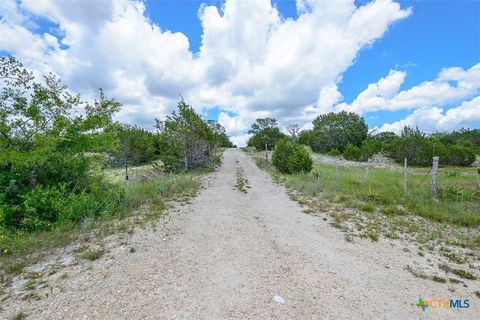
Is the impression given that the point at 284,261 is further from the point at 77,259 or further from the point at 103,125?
the point at 103,125

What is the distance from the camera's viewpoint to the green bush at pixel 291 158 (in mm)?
15453

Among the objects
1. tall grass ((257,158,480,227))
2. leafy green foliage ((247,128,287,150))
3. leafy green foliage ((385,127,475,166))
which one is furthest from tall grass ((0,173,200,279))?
leafy green foliage ((247,128,287,150))

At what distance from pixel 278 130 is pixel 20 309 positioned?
46935mm

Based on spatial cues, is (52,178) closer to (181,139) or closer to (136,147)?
(181,139)

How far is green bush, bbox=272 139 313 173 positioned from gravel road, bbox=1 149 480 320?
980cm

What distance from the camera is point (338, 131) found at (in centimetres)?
4341

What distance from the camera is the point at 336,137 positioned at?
43.8 m

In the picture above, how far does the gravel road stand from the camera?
3.03 m

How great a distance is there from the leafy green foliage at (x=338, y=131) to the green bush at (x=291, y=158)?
2933cm

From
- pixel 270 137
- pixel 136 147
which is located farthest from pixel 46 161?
pixel 270 137

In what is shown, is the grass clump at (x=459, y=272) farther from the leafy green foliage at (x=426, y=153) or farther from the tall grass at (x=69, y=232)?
the leafy green foliage at (x=426, y=153)

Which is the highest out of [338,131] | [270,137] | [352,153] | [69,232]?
[338,131]

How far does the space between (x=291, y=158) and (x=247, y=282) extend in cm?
1275

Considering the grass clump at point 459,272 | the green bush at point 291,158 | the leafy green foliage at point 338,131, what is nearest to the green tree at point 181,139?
the green bush at point 291,158
